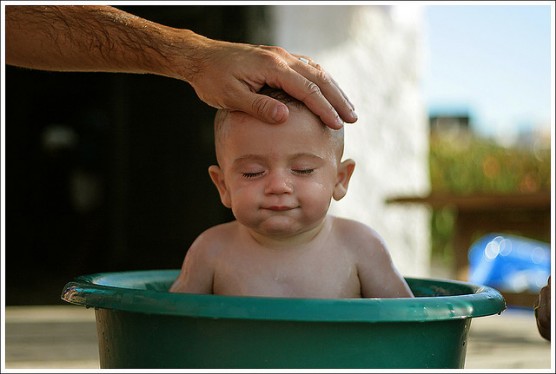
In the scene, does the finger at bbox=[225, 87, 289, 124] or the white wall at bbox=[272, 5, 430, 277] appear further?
the white wall at bbox=[272, 5, 430, 277]

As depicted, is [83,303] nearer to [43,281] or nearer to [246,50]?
[246,50]

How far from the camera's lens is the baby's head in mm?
1554

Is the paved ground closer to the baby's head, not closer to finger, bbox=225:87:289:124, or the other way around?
the baby's head

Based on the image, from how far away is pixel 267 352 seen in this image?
1274mm

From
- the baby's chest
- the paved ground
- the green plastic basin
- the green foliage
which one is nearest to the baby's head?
the baby's chest

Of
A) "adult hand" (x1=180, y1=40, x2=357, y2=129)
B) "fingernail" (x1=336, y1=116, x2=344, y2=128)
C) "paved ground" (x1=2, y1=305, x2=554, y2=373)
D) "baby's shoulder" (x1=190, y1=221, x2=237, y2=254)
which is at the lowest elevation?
"paved ground" (x1=2, y1=305, x2=554, y2=373)

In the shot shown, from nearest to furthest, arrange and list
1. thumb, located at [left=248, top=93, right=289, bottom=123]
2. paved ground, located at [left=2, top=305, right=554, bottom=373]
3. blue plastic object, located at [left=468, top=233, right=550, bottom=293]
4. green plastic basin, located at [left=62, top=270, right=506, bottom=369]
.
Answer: green plastic basin, located at [left=62, top=270, right=506, bottom=369], thumb, located at [left=248, top=93, right=289, bottom=123], paved ground, located at [left=2, top=305, right=554, bottom=373], blue plastic object, located at [left=468, top=233, right=550, bottom=293]

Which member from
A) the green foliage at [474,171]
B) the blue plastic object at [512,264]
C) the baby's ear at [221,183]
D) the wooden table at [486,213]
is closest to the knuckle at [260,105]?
the baby's ear at [221,183]

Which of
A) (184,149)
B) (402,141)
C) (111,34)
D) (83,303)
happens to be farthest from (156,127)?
(83,303)

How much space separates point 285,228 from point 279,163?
0.14 m

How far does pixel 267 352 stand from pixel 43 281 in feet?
19.2

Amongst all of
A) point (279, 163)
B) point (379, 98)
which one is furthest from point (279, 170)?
point (379, 98)

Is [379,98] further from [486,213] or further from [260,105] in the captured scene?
[260,105]

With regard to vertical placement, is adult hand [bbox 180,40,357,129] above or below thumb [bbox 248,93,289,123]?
above
